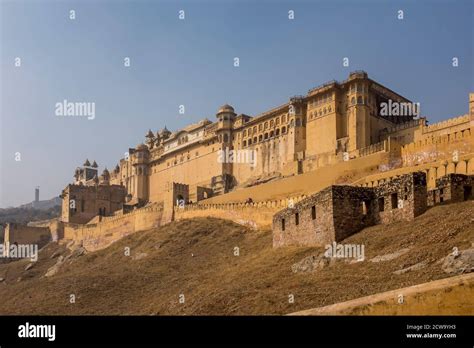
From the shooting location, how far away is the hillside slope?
65.2ft

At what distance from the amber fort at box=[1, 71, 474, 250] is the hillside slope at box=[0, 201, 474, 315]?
4.12ft

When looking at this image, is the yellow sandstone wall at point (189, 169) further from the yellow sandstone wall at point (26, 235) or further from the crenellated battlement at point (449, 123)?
the crenellated battlement at point (449, 123)

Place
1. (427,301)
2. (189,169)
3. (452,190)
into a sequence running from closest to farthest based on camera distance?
(427,301)
(452,190)
(189,169)

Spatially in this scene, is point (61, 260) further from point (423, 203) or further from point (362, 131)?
point (423, 203)

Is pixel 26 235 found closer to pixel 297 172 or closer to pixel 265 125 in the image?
pixel 265 125

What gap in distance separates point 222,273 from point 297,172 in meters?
30.2

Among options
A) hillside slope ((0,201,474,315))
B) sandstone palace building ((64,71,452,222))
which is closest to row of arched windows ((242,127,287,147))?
sandstone palace building ((64,71,452,222))

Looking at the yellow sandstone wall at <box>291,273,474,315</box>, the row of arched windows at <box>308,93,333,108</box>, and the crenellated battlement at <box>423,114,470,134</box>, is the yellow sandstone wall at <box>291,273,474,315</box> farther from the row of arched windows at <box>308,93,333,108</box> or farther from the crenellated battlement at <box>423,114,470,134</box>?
the row of arched windows at <box>308,93,333,108</box>

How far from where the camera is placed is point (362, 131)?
57.2m

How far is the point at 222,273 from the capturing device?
31.0 meters

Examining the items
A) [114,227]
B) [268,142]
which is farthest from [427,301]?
[268,142]

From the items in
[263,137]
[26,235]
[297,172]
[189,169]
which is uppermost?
[263,137]

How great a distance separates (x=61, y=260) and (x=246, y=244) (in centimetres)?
2766
